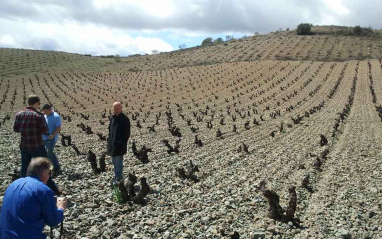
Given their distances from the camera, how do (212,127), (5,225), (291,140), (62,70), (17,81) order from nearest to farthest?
(5,225), (291,140), (212,127), (17,81), (62,70)

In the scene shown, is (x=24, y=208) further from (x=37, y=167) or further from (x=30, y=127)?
(x=30, y=127)

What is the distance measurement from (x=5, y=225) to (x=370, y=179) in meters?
10.7

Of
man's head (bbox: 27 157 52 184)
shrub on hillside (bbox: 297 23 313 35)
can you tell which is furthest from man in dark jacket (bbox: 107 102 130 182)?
shrub on hillside (bbox: 297 23 313 35)

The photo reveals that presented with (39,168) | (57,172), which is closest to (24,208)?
(39,168)

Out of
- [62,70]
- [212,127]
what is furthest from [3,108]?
[62,70]

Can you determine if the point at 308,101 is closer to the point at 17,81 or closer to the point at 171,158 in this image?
the point at 171,158

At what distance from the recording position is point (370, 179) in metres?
11.4

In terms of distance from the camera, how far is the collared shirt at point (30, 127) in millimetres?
8484

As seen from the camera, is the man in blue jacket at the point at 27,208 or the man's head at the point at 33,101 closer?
the man in blue jacket at the point at 27,208

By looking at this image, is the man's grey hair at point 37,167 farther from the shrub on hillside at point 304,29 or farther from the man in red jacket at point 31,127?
the shrub on hillside at point 304,29

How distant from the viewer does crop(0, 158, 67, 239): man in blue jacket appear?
4.29 metres

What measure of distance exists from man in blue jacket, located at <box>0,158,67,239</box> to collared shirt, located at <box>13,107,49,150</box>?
4.38 metres

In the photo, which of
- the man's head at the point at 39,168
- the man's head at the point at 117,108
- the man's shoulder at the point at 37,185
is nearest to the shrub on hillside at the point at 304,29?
the man's head at the point at 117,108

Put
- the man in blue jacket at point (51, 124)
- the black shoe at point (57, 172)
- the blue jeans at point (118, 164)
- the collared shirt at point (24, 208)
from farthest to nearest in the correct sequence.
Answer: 1. the black shoe at point (57, 172)
2. the man in blue jacket at point (51, 124)
3. the blue jeans at point (118, 164)
4. the collared shirt at point (24, 208)
